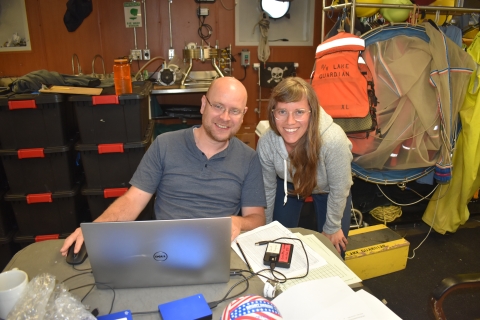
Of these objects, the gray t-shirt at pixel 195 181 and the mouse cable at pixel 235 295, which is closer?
the mouse cable at pixel 235 295

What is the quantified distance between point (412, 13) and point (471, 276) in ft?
6.07

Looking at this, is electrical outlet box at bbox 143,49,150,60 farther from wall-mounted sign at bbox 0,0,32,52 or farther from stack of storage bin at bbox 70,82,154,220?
stack of storage bin at bbox 70,82,154,220

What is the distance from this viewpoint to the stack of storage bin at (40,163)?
204cm

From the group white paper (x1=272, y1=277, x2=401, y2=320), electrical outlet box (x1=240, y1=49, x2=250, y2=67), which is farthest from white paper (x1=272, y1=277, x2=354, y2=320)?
electrical outlet box (x1=240, y1=49, x2=250, y2=67)

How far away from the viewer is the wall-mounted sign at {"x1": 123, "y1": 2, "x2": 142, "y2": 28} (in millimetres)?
3758

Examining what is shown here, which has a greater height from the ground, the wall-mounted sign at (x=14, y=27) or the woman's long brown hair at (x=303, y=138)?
the wall-mounted sign at (x=14, y=27)

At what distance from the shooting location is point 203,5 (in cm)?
389

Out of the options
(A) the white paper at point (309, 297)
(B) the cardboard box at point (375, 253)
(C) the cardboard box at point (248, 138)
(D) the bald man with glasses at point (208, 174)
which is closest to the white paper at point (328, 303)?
(A) the white paper at point (309, 297)

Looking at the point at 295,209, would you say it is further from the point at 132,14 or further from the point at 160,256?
the point at 132,14

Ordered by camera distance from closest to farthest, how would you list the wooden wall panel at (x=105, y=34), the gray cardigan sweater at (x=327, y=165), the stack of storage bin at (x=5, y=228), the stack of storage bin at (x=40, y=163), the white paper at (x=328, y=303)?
the white paper at (x=328, y=303) → the gray cardigan sweater at (x=327, y=165) → the stack of storage bin at (x=40, y=163) → the stack of storage bin at (x=5, y=228) → the wooden wall panel at (x=105, y=34)

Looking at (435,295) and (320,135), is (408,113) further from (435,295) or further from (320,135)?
(435,295)

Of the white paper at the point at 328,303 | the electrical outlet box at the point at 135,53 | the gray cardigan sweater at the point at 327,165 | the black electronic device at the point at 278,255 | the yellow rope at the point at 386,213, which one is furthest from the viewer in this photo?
the electrical outlet box at the point at 135,53

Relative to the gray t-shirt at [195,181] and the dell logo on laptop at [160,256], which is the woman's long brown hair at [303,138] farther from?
the dell logo on laptop at [160,256]

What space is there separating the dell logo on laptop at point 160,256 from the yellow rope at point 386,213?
2.19 metres
